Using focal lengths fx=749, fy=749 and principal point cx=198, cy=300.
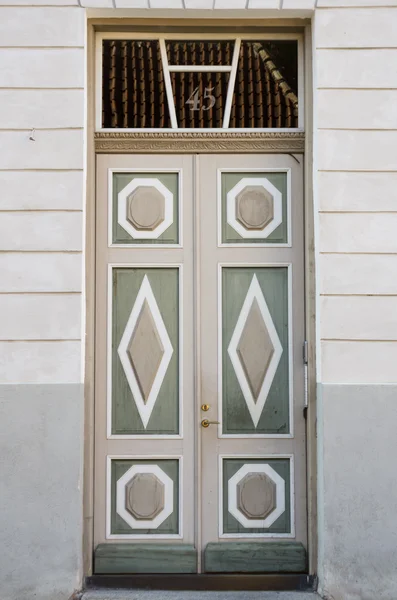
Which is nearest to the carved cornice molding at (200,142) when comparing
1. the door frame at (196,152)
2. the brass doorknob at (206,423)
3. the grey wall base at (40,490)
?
the door frame at (196,152)

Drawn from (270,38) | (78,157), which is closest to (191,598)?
(78,157)

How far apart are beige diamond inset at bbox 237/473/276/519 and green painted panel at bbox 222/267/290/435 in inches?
12.9

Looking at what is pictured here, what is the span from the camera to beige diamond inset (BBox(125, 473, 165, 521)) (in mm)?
5223

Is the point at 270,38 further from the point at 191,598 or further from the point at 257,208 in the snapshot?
the point at 191,598

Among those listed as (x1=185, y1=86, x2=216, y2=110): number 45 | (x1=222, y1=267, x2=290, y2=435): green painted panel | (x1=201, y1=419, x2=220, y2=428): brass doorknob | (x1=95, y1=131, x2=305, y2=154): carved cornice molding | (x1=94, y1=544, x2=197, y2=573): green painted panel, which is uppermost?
(x1=185, y1=86, x2=216, y2=110): number 45

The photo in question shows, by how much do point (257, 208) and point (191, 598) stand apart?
8.86 ft

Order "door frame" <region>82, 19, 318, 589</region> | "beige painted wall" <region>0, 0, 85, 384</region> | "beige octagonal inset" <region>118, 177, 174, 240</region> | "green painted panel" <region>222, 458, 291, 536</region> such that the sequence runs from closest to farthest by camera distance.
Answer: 1. "beige painted wall" <region>0, 0, 85, 384</region>
2. "door frame" <region>82, 19, 318, 589</region>
3. "green painted panel" <region>222, 458, 291, 536</region>
4. "beige octagonal inset" <region>118, 177, 174, 240</region>

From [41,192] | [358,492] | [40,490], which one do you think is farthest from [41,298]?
[358,492]

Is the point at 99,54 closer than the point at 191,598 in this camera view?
No

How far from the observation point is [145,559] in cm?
516

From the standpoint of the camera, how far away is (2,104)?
512 centimetres

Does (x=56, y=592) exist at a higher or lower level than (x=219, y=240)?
lower

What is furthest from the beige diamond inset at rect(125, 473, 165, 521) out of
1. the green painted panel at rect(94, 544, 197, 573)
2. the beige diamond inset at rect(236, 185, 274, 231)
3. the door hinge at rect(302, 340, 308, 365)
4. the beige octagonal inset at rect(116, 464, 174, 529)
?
the beige diamond inset at rect(236, 185, 274, 231)

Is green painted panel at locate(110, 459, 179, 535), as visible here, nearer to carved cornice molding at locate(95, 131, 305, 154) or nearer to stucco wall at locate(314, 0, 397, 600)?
stucco wall at locate(314, 0, 397, 600)
